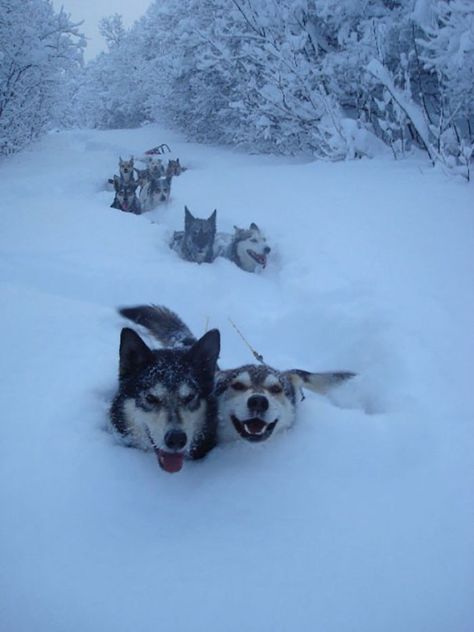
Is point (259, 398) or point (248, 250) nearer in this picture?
point (259, 398)

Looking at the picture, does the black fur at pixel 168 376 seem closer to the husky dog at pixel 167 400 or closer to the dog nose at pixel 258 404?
the husky dog at pixel 167 400

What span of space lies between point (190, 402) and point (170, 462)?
337mm

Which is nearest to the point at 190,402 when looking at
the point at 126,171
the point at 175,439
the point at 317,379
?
the point at 175,439

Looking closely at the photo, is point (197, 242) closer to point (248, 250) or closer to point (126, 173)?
point (248, 250)

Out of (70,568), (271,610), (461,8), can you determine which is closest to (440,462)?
(271,610)

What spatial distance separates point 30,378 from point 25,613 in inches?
66.6

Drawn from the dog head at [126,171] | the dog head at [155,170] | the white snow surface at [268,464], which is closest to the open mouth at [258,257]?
the white snow surface at [268,464]

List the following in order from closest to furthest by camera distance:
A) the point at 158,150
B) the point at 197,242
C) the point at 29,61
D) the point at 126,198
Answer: the point at 197,242
the point at 126,198
the point at 29,61
the point at 158,150

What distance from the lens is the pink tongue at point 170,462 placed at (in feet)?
7.71

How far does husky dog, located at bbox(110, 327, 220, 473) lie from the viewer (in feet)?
7.72

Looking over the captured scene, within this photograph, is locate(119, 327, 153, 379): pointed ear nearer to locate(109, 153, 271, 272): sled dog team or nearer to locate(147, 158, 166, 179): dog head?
locate(109, 153, 271, 272): sled dog team

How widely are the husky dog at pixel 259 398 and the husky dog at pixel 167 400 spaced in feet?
0.34

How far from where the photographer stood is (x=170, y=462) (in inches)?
92.5

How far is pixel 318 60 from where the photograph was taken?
33.6 feet
